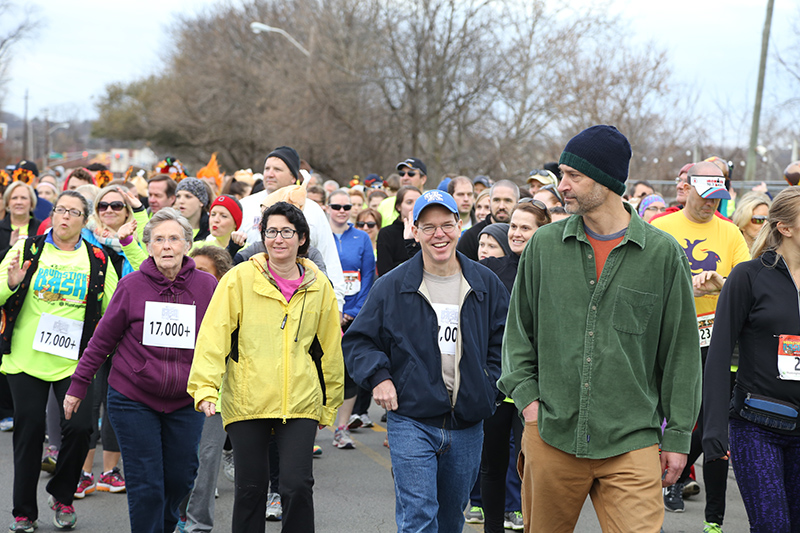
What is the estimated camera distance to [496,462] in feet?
17.8

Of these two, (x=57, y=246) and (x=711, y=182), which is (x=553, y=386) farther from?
(x=57, y=246)

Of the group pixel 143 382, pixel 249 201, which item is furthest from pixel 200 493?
pixel 249 201

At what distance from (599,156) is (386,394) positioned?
1567 millimetres

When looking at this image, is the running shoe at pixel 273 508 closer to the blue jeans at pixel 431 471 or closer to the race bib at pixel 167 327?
the race bib at pixel 167 327

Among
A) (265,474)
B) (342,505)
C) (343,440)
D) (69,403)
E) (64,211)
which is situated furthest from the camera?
(343,440)

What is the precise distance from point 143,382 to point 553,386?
2597mm

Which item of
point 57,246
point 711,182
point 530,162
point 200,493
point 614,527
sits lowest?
point 200,493

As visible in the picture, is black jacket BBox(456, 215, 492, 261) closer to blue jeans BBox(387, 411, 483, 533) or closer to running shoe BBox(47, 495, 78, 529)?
blue jeans BBox(387, 411, 483, 533)

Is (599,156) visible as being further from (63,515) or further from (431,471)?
(63,515)

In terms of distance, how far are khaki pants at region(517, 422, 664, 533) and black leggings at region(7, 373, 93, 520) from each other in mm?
3349

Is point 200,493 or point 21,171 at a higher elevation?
point 21,171

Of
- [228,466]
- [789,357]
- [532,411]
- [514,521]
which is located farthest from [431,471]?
[228,466]

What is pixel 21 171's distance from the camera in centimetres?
1284

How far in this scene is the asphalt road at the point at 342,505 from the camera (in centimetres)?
608
